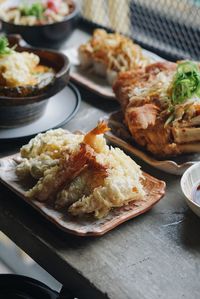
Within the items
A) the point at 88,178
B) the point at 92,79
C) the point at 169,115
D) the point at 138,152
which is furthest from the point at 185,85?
the point at 92,79

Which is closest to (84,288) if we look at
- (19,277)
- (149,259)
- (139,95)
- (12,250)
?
(149,259)

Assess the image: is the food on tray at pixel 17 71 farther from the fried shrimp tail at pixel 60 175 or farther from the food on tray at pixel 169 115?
the fried shrimp tail at pixel 60 175

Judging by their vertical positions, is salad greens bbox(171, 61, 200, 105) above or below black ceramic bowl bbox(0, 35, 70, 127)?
above

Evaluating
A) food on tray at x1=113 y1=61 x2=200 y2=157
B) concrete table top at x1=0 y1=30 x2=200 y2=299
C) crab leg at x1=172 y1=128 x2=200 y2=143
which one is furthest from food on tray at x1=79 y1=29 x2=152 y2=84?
concrete table top at x1=0 y1=30 x2=200 y2=299

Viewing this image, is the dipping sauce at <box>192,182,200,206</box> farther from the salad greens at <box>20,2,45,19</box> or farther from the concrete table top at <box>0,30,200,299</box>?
the salad greens at <box>20,2,45,19</box>

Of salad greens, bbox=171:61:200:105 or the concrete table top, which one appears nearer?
the concrete table top

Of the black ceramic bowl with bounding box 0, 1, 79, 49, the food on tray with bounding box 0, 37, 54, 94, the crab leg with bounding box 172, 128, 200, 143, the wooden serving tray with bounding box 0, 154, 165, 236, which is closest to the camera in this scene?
the wooden serving tray with bounding box 0, 154, 165, 236

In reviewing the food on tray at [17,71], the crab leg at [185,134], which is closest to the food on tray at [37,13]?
the food on tray at [17,71]

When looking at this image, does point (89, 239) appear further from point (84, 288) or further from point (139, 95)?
point (139, 95)
